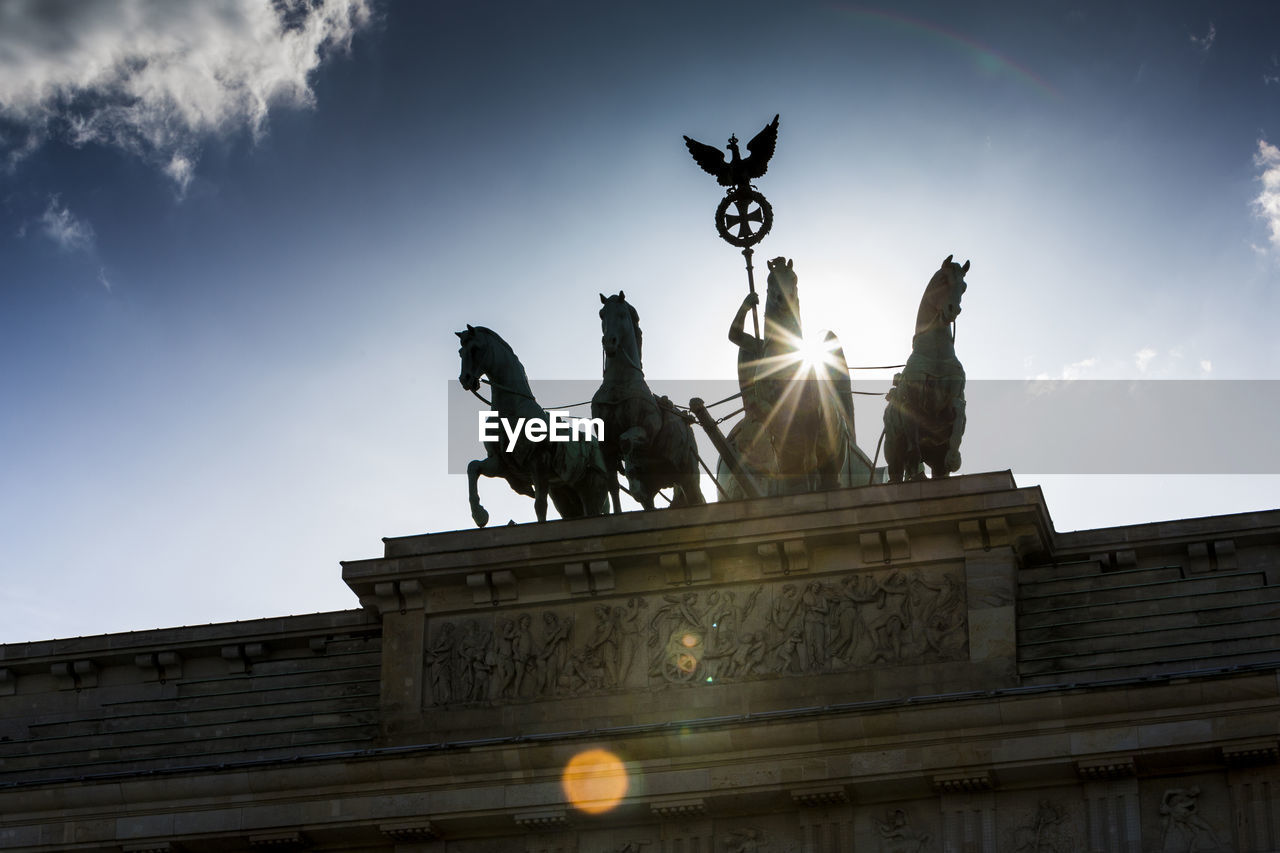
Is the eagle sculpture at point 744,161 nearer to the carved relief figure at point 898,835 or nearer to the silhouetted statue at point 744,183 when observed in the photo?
the silhouetted statue at point 744,183

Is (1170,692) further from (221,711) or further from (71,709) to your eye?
(71,709)

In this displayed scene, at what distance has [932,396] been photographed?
27.6 meters

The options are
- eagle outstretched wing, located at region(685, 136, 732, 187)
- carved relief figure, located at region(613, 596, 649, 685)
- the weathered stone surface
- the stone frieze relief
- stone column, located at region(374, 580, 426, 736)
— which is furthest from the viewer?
eagle outstretched wing, located at region(685, 136, 732, 187)

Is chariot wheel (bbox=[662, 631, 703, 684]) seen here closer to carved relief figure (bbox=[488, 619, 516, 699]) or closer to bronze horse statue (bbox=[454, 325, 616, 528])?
Answer: carved relief figure (bbox=[488, 619, 516, 699])

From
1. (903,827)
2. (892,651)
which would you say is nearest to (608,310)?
(892,651)

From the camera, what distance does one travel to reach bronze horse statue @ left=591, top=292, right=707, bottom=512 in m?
29.4

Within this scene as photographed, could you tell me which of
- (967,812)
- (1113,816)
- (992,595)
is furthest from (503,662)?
(1113,816)

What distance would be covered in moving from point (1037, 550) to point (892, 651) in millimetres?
1994

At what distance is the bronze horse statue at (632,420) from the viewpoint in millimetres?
29422

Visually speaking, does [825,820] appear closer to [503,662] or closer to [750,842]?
[750,842]

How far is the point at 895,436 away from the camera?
28.0 m

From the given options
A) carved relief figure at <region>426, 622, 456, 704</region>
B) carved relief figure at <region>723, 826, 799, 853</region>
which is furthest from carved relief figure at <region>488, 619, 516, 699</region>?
carved relief figure at <region>723, 826, 799, 853</region>

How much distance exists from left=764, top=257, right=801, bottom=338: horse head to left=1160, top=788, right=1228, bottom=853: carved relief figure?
8609 mm

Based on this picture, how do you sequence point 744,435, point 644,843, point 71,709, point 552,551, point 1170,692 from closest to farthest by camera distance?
point 1170,692 < point 644,843 < point 552,551 < point 71,709 < point 744,435
